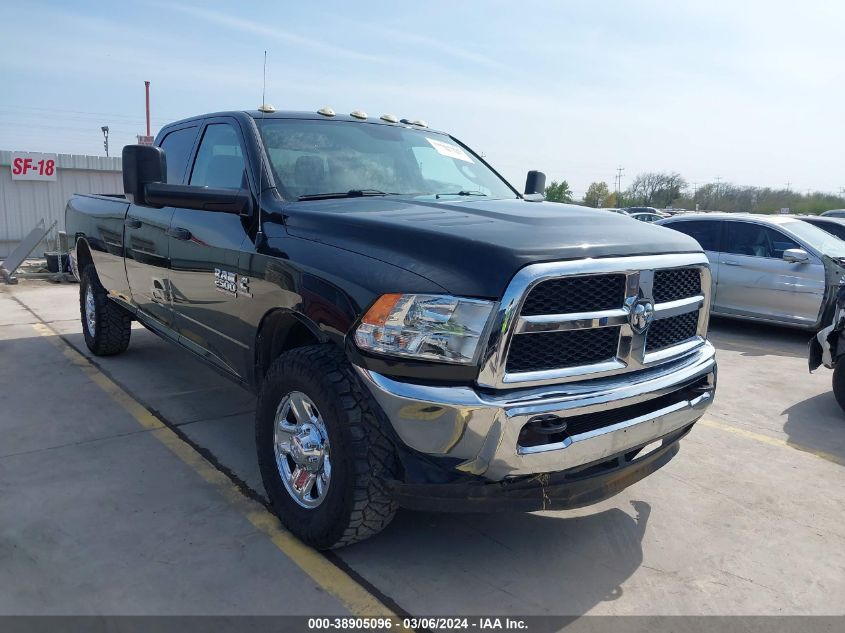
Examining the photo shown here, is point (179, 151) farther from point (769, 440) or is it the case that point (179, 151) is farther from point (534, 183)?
point (769, 440)

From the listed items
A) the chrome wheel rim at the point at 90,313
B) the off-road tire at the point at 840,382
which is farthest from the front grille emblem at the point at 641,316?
the chrome wheel rim at the point at 90,313

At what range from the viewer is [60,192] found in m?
15.0

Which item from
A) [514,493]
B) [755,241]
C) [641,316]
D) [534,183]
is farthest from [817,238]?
[514,493]

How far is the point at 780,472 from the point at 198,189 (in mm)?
3760

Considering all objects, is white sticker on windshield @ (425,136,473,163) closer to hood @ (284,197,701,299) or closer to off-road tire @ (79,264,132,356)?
hood @ (284,197,701,299)

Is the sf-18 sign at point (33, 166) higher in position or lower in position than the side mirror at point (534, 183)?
lower

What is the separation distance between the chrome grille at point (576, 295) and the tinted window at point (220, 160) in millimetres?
1917

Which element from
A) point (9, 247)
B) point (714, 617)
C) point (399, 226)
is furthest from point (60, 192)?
point (714, 617)

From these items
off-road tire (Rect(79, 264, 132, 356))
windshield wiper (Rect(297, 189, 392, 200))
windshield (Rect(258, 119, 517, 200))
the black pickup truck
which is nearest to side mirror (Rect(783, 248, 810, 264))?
windshield (Rect(258, 119, 517, 200))

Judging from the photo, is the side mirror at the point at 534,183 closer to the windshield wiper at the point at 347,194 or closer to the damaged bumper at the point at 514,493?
the windshield wiper at the point at 347,194

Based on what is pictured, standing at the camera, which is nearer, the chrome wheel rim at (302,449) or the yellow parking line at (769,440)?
Result: the chrome wheel rim at (302,449)

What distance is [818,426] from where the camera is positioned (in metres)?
5.12

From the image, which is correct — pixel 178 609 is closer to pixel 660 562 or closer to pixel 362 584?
pixel 362 584

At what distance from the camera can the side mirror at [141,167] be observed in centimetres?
347
